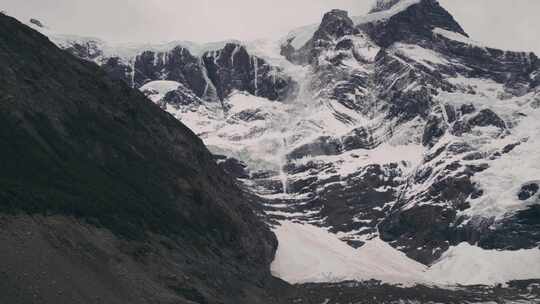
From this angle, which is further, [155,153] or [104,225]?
[155,153]

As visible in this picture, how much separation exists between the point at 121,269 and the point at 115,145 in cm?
5154

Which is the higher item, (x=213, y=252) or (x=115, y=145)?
(x=115, y=145)

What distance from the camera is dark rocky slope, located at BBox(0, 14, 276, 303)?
368 feet

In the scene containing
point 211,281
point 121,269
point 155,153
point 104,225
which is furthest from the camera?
point 155,153

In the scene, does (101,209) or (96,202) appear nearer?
(101,209)

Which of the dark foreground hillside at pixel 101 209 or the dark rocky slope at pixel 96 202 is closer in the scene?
the dark rocky slope at pixel 96 202

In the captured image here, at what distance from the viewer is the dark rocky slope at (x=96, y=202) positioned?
112 m

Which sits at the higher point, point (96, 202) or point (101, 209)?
point (96, 202)

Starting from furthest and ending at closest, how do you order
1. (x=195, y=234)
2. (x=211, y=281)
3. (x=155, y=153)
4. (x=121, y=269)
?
(x=155, y=153) < (x=195, y=234) < (x=211, y=281) < (x=121, y=269)

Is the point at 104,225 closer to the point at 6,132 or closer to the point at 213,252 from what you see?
the point at 6,132

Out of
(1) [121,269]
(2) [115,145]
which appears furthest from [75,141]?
(1) [121,269]

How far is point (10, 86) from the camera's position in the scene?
15538 cm

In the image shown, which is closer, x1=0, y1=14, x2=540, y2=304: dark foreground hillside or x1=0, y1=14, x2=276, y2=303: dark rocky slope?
x1=0, y1=14, x2=276, y2=303: dark rocky slope

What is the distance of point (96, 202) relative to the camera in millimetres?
141125
